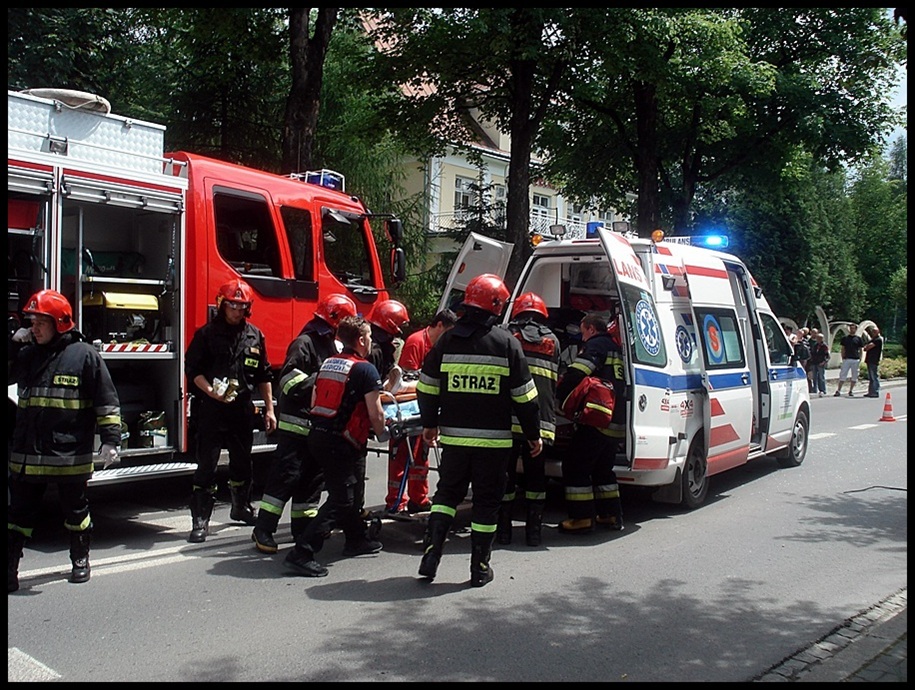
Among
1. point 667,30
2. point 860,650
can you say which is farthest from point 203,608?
point 667,30

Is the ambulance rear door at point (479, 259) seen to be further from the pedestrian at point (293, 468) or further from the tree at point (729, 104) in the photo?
the tree at point (729, 104)

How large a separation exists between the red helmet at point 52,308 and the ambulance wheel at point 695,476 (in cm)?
509

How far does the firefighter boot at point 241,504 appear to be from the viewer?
705 cm

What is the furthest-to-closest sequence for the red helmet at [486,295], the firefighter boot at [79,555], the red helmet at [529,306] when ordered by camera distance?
the red helmet at [529,306] → the red helmet at [486,295] → the firefighter boot at [79,555]

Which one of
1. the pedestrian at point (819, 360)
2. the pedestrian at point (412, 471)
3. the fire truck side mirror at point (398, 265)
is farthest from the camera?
the pedestrian at point (819, 360)

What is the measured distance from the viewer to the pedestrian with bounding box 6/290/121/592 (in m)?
5.34

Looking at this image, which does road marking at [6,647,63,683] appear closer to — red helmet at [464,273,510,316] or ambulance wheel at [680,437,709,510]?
red helmet at [464,273,510,316]

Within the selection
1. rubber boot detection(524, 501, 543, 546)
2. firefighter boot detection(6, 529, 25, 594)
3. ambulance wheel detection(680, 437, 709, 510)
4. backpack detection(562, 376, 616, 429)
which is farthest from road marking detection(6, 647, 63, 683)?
ambulance wheel detection(680, 437, 709, 510)

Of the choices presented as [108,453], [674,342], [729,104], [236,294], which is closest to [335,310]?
[236,294]

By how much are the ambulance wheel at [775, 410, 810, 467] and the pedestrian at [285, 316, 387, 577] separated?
248 inches

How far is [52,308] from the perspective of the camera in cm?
535

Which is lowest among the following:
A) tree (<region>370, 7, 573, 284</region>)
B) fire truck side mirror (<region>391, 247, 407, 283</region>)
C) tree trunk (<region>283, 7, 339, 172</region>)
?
fire truck side mirror (<region>391, 247, 407, 283</region>)

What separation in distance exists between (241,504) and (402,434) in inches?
56.7

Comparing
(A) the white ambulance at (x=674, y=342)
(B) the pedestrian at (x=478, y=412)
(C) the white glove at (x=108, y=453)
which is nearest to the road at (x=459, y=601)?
(B) the pedestrian at (x=478, y=412)
